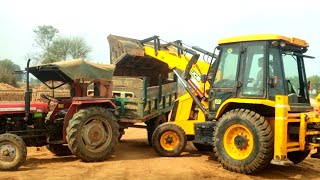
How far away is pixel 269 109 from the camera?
25.5 feet

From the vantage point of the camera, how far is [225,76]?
8.41 meters

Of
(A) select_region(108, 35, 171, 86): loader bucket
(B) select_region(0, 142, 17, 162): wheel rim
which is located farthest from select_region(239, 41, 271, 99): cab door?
(B) select_region(0, 142, 17, 162): wheel rim

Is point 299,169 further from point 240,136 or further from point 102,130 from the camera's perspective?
point 102,130

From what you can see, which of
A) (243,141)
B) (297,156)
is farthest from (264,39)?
(297,156)

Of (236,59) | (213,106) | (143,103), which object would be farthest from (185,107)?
(236,59)

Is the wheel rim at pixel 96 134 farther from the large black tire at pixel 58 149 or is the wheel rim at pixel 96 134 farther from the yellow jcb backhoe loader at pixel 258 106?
the yellow jcb backhoe loader at pixel 258 106

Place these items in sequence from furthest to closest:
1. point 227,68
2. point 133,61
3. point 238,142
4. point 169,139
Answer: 1. point 133,61
2. point 169,139
3. point 227,68
4. point 238,142

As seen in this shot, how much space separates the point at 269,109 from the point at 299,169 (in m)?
1.65

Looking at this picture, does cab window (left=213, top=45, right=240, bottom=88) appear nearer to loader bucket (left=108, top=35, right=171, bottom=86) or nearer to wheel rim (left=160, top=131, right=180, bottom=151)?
wheel rim (left=160, top=131, right=180, bottom=151)

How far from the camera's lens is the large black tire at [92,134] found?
28.0ft

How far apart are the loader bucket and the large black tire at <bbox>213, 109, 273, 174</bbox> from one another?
3.68 m

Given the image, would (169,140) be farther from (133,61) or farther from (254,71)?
(133,61)

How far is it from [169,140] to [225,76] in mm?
2255

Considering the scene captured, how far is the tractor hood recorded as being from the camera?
8.79 meters
